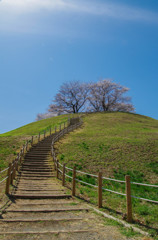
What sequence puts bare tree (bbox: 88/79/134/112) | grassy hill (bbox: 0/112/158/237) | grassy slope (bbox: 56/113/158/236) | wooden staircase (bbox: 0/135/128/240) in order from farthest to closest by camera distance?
bare tree (bbox: 88/79/134/112) → grassy slope (bbox: 56/113/158/236) → grassy hill (bbox: 0/112/158/237) → wooden staircase (bbox: 0/135/128/240)

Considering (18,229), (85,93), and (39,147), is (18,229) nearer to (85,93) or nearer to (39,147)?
(39,147)

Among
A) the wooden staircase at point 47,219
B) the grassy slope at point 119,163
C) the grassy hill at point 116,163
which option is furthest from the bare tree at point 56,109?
the wooden staircase at point 47,219

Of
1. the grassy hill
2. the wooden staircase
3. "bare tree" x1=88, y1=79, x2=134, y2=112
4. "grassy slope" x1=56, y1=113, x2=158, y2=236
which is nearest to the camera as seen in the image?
the wooden staircase

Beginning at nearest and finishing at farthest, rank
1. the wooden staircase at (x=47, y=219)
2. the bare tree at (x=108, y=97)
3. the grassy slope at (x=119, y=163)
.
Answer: the wooden staircase at (x=47, y=219) → the grassy slope at (x=119, y=163) → the bare tree at (x=108, y=97)

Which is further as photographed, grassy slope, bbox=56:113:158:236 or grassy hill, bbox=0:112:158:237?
grassy slope, bbox=56:113:158:236

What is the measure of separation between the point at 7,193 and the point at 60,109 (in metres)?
55.6

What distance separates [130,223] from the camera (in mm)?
5191

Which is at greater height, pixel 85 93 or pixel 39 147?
pixel 85 93

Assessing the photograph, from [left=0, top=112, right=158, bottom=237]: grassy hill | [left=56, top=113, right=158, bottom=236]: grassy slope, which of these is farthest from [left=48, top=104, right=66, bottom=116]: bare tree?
[left=56, top=113, right=158, bottom=236]: grassy slope

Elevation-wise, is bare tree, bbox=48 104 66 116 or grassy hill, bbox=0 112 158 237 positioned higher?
→ bare tree, bbox=48 104 66 116

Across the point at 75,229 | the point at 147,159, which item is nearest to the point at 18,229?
the point at 75,229

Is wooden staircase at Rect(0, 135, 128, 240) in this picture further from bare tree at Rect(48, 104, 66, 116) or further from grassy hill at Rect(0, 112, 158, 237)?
bare tree at Rect(48, 104, 66, 116)

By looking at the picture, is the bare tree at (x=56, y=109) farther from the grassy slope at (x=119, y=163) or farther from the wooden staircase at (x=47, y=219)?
the wooden staircase at (x=47, y=219)

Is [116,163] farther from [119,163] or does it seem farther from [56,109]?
[56,109]
